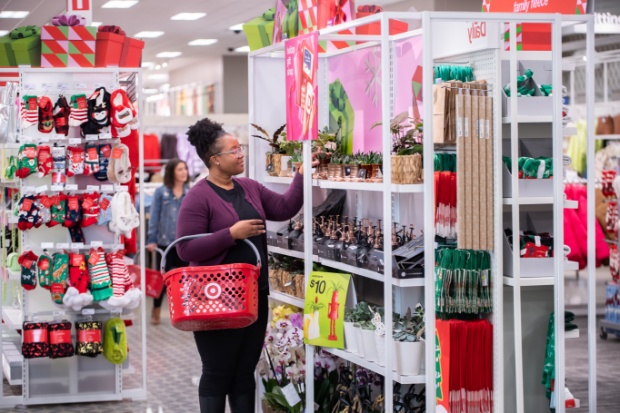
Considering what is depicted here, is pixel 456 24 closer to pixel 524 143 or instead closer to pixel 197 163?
pixel 524 143

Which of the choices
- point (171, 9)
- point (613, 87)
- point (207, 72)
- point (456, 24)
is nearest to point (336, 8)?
point (456, 24)

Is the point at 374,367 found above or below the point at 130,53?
below

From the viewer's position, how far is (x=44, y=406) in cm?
689

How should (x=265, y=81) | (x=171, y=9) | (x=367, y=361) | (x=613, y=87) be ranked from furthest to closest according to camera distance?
(x=613, y=87), (x=171, y=9), (x=265, y=81), (x=367, y=361)

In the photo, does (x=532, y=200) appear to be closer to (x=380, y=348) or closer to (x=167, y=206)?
(x=380, y=348)

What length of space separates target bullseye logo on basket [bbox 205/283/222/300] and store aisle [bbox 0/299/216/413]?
236cm

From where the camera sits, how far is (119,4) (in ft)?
47.2

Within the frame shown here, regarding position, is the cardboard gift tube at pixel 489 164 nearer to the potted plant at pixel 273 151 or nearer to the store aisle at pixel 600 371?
the potted plant at pixel 273 151

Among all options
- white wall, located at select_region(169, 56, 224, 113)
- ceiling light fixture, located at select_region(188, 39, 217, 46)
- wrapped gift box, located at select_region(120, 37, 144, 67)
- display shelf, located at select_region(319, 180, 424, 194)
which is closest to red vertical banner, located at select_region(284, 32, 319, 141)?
display shelf, located at select_region(319, 180, 424, 194)

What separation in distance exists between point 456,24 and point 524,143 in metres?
0.70

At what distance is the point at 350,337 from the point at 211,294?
0.85 metres

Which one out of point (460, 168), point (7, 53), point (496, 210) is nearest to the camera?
point (460, 168)

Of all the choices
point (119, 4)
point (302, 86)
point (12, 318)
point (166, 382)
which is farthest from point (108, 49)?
point (119, 4)

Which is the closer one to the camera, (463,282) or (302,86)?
(463,282)
